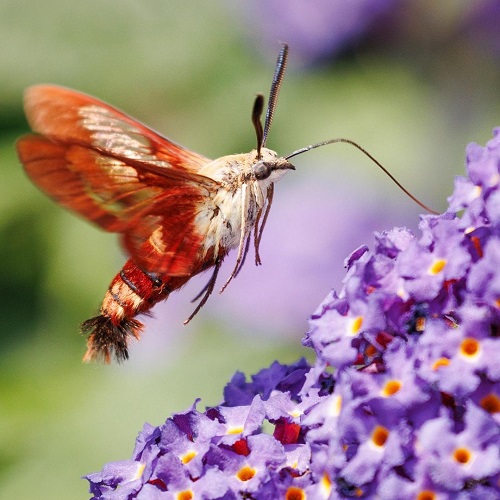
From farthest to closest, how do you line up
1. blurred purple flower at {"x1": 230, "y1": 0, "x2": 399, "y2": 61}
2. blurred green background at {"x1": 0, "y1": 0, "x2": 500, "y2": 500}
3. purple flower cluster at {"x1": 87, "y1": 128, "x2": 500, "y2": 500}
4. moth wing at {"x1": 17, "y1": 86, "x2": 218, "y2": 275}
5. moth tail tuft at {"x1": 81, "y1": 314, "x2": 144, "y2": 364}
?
1. blurred purple flower at {"x1": 230, "y1": 0, "x2": 399, "y2": 61}
2. blurred green background at {"x1": 0, "y1": 0, "x2": 500, "y2": 500}
3. moth tail tuft at {"x1": 81, "y1": 314, "x2": 144, "y2": 364}
4. moth wing at {"x1": 17, "y1": 86, "x2": 218, "y2": 275}
5. purple flower cluster at {"x1": 87, "y1": 128, "x2": 500, "y2": 500}

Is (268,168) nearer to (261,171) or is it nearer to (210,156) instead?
(261,171)

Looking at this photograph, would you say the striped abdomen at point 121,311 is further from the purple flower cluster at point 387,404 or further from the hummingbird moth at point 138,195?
the purple flower cluster at point 387,404

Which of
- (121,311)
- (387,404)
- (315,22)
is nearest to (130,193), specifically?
(121,311)

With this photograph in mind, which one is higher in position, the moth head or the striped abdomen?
the moth head

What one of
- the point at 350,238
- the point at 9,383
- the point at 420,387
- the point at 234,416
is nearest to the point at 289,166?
the point at 234,416

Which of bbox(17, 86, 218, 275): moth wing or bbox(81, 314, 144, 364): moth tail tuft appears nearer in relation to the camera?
bbox(17, 86, 218, 275): moth wing

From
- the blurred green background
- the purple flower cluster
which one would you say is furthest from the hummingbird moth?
the blurred green background

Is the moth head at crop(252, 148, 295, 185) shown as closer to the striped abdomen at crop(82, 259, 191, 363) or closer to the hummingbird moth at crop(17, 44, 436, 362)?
the hummingbird moth at crop(17, 44, 436, 362)
